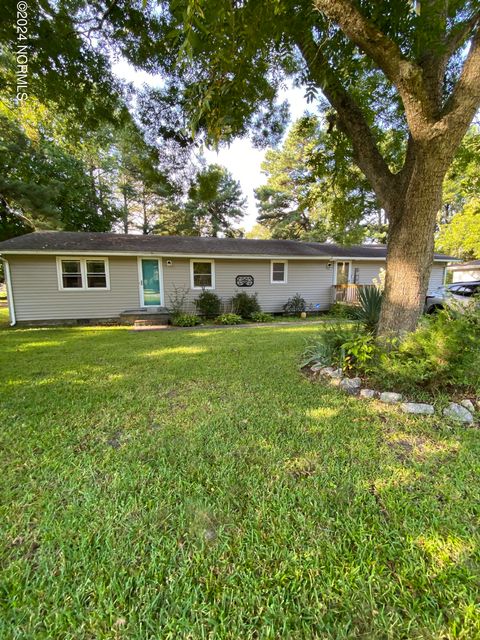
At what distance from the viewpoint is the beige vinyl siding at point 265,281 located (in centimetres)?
1089

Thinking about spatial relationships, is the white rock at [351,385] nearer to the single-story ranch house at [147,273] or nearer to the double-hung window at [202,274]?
the single-story ranch house at [147,273]

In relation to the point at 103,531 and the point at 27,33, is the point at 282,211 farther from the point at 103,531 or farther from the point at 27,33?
the point at 103,531

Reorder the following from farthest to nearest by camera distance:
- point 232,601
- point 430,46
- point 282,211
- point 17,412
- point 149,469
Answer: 1. point 282,211
2. point 430,46
3. point 17,412
4. point 149,469
5. point 232,601

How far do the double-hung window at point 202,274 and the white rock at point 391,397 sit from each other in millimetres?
8660

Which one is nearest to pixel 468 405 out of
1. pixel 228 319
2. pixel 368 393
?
pixel 368 393

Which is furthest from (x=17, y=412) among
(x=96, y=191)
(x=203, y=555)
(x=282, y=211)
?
(x=282, y=211)

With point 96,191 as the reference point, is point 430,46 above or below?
below

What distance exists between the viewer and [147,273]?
417 inches

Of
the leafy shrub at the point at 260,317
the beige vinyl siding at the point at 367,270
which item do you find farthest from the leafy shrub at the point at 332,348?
the beige vinyl siding at the point at 367,270

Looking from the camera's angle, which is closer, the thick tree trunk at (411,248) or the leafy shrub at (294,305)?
the thick tree trunk at (411,248)

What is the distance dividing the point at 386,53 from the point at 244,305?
340 inches

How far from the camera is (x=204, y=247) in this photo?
37.3 ft

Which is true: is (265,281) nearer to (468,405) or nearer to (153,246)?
(153,246)

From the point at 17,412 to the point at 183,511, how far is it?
2.50m
